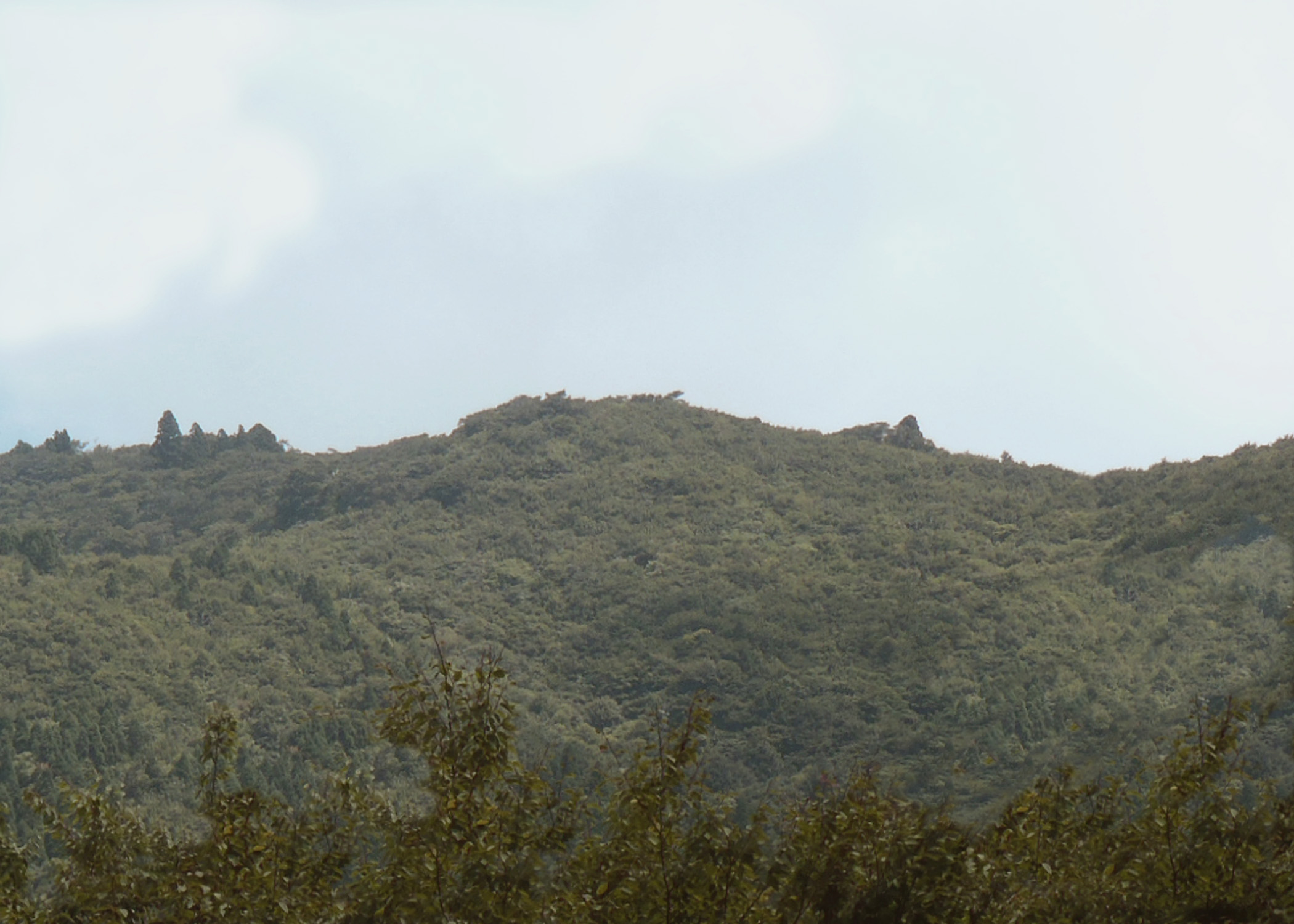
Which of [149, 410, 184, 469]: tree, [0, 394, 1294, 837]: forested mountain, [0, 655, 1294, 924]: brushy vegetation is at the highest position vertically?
[149, 410, 184, 469]: tree

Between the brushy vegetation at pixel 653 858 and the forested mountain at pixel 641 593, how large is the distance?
102 feet

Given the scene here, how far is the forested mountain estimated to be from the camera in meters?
72.1

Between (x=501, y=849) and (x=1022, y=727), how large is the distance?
6659cm

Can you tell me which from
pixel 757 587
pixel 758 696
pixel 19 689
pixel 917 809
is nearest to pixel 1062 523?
pixel 757 587

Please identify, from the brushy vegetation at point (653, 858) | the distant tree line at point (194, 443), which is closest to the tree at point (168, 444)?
the distant tree line at point (194, 443)

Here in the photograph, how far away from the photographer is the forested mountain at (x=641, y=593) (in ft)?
237

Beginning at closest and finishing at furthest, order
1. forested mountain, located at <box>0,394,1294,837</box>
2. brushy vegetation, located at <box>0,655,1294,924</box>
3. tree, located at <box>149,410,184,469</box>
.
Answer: brushy vegetation, located at <box>0,655,1294,924</box>, forested mountain, located at <box>0,394,1294,837</box>, tree, located at <box>149,410,184,469</box>

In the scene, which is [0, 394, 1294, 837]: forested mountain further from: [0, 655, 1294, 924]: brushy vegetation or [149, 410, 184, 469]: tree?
[0, 655, 1294, 924]: brushy vegetation

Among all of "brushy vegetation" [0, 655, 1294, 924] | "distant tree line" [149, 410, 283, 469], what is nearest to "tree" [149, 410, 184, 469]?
"distant tree line" [149, 410, 283, 469]

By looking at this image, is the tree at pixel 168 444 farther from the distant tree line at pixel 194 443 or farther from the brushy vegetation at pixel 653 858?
the brushy vegetation at pixel 653 858

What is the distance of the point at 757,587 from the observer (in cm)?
10150

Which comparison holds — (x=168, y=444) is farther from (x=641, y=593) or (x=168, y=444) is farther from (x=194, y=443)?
(x=641, y=593)

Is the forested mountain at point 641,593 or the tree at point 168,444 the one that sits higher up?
the tree at point 168,444

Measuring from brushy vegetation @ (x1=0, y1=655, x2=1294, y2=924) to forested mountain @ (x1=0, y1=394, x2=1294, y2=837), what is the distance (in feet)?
102
